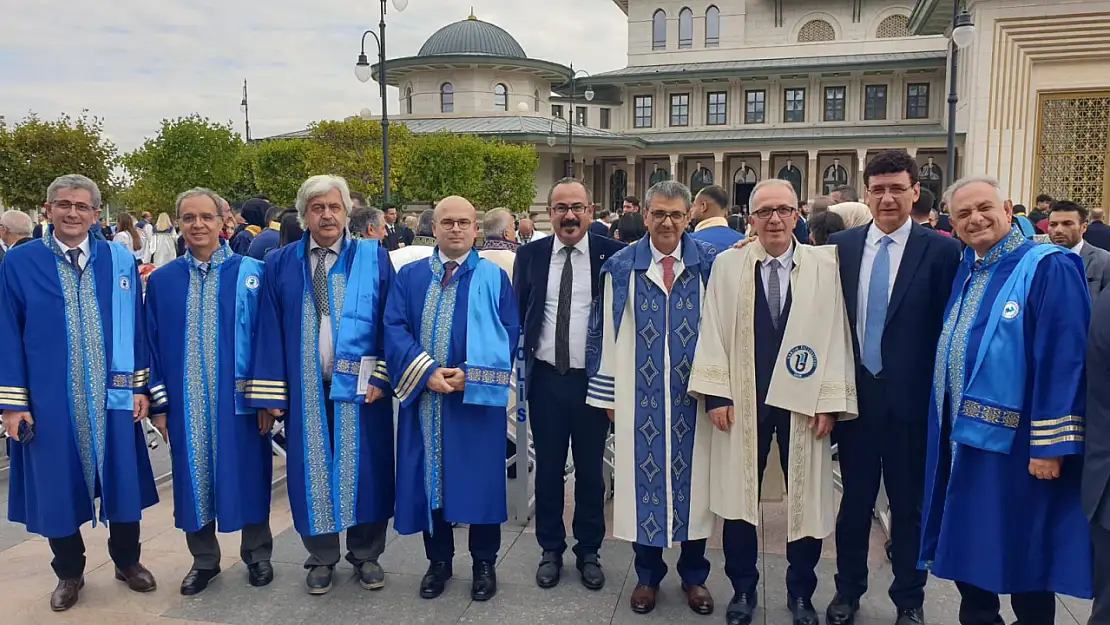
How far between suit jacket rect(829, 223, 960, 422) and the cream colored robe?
0.50 ft

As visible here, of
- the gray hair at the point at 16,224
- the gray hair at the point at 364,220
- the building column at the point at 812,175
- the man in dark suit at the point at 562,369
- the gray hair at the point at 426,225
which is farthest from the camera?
the building column at the point at 812,175

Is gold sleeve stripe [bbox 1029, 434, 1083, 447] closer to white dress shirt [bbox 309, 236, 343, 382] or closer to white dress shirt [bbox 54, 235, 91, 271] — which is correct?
white dress shirt [bbox 309, 236, 343, 382]

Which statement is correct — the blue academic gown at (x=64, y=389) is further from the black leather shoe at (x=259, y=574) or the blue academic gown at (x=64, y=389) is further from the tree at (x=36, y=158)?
the tree at (x=36, y=158)

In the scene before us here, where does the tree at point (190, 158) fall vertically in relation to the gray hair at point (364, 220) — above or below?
above

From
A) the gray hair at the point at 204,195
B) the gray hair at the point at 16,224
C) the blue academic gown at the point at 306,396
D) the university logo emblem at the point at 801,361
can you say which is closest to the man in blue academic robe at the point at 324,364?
the blue academic gown at the point at 306,396

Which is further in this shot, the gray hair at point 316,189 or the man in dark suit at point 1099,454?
the gray hair at point 316,189

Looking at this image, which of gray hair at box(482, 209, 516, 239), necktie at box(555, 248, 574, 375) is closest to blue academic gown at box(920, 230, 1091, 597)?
necktie at box(555, 248, 574, 375)

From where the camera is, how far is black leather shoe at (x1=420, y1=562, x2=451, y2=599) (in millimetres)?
4266

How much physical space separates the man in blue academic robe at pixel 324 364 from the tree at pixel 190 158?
31.2 metres

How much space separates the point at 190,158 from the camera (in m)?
33.2

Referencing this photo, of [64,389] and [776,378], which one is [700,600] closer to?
[776,378]

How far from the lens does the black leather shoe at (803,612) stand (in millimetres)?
3846

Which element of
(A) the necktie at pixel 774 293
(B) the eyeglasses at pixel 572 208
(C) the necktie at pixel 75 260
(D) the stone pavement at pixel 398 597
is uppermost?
(B) the eyeglasses at pixel 572 208

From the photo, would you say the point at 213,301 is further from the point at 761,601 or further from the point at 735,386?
the point at 761,601
